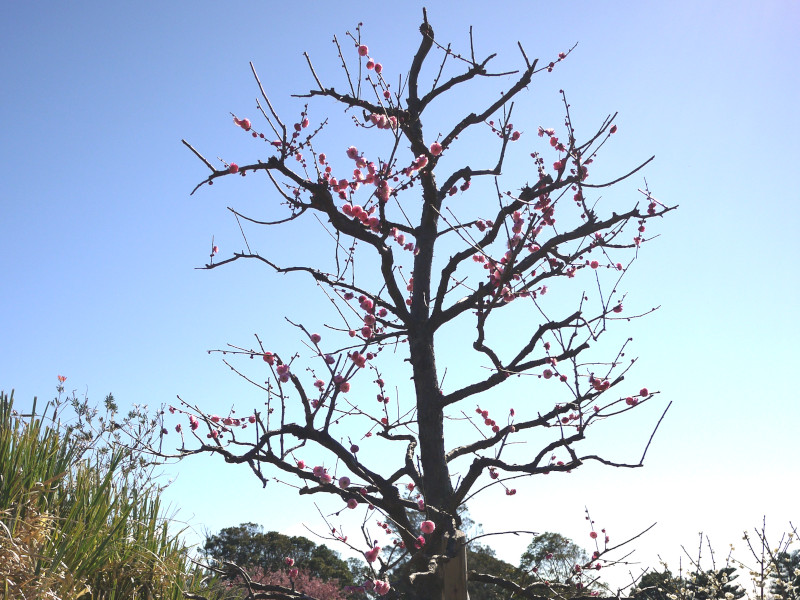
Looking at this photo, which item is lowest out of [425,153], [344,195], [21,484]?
[21,484]

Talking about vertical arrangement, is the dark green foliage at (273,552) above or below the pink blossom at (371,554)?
above

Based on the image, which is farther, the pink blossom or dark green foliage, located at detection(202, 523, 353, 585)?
dark green foliage, located at detection(202, 523, 353, 585)

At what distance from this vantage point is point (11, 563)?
3.51 meters

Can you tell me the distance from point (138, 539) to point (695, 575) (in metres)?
4.32

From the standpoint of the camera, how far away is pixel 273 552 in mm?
18953

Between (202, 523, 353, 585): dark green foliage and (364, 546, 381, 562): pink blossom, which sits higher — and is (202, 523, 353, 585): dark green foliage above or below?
above

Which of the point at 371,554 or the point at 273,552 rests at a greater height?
the point at 273,552

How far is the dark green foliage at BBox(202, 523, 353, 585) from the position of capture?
18391 mm

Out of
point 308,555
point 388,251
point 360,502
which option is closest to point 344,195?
point 388,251

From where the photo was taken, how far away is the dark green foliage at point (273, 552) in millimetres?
18391

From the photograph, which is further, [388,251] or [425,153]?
[425,153]

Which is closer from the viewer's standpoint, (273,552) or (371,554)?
(371,554)

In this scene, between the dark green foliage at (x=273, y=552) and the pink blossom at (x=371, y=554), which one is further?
the dark green foliage at (x=273, y=552)

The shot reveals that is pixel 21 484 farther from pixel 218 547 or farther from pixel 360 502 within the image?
pixel 218 547
